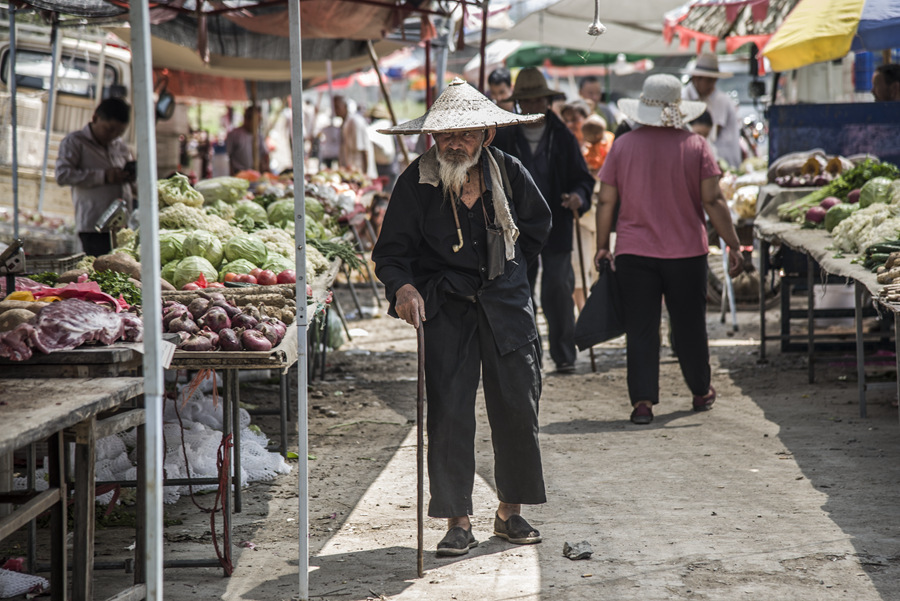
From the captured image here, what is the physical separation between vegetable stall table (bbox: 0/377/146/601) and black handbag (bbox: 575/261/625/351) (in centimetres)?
370

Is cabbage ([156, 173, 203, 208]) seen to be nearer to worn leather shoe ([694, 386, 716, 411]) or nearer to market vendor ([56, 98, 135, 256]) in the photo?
market vendor ([56, 98, 135, 256])

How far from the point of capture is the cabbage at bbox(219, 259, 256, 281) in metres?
5.95

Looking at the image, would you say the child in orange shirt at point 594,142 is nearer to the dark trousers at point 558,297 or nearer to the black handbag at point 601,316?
the dark trousers at point 558,297

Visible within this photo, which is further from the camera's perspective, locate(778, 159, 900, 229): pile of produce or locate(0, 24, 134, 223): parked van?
locate(0, 24, 134, 223): parked van

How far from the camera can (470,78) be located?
2067cm

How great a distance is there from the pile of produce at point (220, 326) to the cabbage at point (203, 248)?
1.25 m

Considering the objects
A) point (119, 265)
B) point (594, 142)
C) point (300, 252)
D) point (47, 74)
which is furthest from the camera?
point (47, 74)

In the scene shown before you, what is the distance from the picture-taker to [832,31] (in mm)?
8031

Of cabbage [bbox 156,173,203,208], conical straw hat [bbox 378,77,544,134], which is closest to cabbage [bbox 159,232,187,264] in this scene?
cabbage [bbox 156,173,203,208]

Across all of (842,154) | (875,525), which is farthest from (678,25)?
(875,525)

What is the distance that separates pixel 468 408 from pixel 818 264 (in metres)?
3.82

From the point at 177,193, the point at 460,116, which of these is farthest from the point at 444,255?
the point at 177,193

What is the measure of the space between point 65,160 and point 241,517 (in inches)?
190

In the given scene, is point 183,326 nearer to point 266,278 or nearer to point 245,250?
point 266,278
